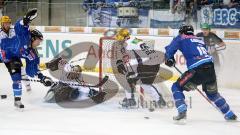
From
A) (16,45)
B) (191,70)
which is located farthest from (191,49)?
(16,45)

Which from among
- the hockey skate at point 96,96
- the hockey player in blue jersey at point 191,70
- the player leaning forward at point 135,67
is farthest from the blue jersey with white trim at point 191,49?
the hockey skate at point 96,96

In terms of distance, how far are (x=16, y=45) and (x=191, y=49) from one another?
2694mm

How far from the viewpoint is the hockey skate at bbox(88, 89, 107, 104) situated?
753 centimetres

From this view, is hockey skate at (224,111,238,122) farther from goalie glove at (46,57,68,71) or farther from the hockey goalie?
goalie glove at (46,57,68,71)

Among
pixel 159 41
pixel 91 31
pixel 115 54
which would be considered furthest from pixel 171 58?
pixel 91 31

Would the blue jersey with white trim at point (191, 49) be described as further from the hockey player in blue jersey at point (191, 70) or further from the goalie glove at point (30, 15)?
the goalie glove at point (30, 15)

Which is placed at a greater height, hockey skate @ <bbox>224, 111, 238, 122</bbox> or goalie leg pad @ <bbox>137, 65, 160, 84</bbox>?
goalie leg pad @ <bbox>137, 65, 160, 84</bbox>

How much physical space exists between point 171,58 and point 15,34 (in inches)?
101

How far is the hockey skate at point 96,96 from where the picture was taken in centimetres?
753

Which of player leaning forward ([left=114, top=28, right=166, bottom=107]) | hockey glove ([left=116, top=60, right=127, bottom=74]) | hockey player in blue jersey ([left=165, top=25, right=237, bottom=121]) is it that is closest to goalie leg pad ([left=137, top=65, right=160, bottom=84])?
player leaning forward ([left=114, top=28, right=166, bottom=107])

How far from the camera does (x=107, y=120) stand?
633 centimetres

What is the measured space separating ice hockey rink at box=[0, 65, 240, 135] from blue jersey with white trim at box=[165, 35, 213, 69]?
744 mm

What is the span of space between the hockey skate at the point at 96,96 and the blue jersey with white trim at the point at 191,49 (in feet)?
5.65

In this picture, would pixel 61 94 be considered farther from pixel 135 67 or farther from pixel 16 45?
pixel 135 67
